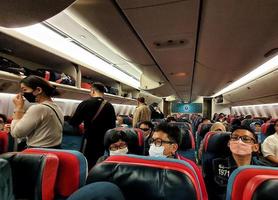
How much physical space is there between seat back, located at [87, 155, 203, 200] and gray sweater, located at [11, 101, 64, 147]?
114 centimetres

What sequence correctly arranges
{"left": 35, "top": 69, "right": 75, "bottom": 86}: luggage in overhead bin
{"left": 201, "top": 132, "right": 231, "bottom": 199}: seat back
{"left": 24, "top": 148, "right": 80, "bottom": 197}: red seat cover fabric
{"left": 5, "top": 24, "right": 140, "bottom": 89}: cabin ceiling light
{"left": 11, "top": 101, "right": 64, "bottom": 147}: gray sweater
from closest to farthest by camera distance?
1. {"left": 24, "top": 148, "right": 80, "bottom": 197}: red seat cover fabric
2. {"left": 11, "top": 101, "right": 64, "bottom": 147}: gray sweater
3. {"left": 201, "top": 132, "right": 231, "bottom": 199}: seat back
4. {"left": 5, "top": 24, "right": 140, "bottom": 89}: cabin ceiling light
5. {"left": 35, "top": 69, "right": 75, "bottom": 86}: luggage in overhead bin

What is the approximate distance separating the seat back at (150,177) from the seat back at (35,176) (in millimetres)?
298

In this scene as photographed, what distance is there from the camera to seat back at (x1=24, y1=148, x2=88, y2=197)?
1.58 m

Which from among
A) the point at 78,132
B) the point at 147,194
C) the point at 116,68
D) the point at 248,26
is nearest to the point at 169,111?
the point at 116,68

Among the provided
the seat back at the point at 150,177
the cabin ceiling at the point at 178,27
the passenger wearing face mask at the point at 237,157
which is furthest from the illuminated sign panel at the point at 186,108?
the seat back at the point at 150,177

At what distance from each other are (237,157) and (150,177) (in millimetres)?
1522

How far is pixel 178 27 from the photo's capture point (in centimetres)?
288

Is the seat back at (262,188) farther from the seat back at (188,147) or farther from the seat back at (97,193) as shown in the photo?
the seat back at (188,147)

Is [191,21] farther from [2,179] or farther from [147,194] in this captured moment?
[2,179]

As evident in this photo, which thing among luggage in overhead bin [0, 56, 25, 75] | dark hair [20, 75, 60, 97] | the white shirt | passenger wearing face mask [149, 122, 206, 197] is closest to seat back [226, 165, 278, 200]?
passenger wearing face mask [149, 122, 206, 197]

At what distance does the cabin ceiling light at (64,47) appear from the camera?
3520 millimetres

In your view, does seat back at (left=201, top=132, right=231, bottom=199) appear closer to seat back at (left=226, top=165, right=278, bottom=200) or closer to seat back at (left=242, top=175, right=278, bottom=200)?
seat back at (left=226, top=165, right=278, bottom=200)

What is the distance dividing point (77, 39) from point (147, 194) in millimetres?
3521

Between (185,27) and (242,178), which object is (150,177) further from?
(185,27)
